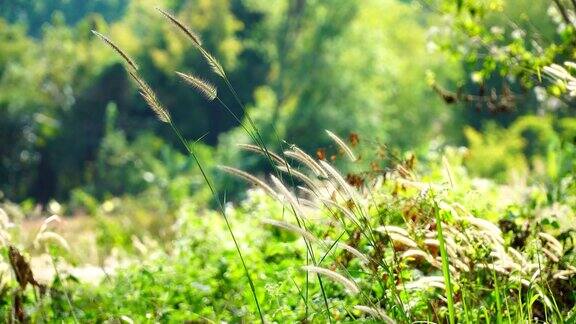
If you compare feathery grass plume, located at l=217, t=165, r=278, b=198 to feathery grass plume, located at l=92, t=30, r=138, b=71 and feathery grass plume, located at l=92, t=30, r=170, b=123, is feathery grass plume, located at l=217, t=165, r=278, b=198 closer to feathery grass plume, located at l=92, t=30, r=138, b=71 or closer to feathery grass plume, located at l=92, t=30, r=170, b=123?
feathery grass plume, located at l=92, t=30, r=170, b=123

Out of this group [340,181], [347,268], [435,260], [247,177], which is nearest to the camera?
[340,181]

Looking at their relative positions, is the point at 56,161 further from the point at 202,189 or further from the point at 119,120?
the point at 202,189

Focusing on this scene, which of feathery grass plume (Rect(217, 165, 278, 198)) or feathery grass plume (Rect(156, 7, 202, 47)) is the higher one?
feathery grass plume (Rect(156, 7, 202, 47))

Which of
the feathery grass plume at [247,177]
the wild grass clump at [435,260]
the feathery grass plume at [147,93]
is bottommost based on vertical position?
the wild grass clump at [435,260]

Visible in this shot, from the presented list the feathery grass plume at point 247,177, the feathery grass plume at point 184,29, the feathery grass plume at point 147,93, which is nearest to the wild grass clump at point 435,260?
the feathery grass plume at point 247,177

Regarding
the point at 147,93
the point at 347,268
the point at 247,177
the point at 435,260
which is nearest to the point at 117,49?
the point at 147,93

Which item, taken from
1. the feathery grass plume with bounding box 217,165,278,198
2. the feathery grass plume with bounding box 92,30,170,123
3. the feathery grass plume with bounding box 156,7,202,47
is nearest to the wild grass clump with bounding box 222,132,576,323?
the feathery grass plume with bounding box 217,165,278,198

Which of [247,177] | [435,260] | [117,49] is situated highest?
[117,49]

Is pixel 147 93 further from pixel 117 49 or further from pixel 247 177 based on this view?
pixel 247 177

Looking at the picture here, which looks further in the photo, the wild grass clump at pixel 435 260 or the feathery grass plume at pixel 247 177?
the wild grass clump at pixel 435 260

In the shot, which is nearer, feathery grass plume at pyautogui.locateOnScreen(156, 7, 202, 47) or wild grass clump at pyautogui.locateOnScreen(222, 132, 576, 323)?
feathery grass plume at pyautogui.locateOnScreen(156, 7, 202, 47)

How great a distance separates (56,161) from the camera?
29531 mm

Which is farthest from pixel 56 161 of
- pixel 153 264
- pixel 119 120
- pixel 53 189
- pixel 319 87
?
pixel 153 264

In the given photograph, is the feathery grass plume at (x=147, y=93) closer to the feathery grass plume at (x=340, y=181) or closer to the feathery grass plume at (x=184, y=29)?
the feathery grass plume at (x=184, y=29)
